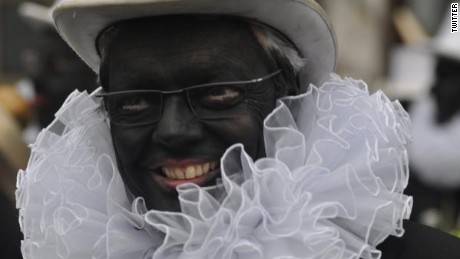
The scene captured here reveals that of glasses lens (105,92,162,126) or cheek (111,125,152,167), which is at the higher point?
glasses lens (105,92,162,126)

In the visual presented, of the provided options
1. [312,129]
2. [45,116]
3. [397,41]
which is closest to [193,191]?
[312,129]

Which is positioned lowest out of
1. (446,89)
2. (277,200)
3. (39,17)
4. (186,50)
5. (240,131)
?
(446,89)

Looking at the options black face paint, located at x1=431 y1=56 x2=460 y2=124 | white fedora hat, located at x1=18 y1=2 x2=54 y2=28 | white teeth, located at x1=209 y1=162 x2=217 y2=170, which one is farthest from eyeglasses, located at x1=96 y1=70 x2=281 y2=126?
black face paint, located at x1=431 y1=56 x2=460 y2=124

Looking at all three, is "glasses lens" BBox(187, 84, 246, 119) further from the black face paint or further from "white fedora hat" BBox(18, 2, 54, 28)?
the black face paint

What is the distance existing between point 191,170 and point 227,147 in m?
0.11

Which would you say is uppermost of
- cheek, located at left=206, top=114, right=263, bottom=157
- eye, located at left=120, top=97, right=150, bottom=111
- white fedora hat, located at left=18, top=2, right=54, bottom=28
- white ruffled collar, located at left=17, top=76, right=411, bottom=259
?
eye, located at left=120, top=97, right=150, bottom=111

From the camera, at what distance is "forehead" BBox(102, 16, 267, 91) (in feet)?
10.1

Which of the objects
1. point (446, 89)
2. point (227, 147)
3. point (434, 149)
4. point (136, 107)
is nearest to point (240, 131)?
point (227, 147)

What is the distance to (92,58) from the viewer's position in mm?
3539

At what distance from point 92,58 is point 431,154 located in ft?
16.9

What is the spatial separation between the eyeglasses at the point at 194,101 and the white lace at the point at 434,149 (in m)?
5.09

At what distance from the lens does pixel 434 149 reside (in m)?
8.36

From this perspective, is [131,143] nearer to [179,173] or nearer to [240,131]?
[179,173]

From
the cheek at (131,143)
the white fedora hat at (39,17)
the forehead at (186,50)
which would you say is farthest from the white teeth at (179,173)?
the white fedora hat at (39,17)
